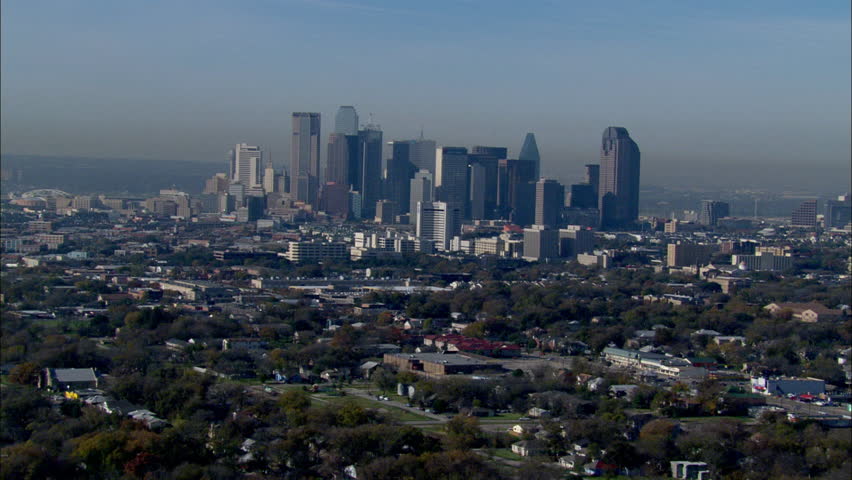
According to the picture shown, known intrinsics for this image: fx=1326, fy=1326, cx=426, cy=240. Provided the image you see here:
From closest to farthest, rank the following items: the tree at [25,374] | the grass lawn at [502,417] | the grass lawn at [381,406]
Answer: the grass lawn at [381,406], the grass lawn at [502,417], the tree at [25,374]

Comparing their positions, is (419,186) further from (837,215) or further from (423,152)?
(837,215)

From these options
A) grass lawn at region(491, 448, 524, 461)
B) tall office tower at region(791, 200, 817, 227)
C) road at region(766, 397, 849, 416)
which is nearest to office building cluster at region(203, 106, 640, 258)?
tall office tower at region(791, 200, 817, 227)

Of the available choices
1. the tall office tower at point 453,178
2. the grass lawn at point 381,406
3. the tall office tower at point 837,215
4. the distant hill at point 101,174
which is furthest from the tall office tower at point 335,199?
the grass lawn at point 381,406

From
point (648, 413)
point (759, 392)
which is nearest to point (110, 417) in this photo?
point (648, 413)

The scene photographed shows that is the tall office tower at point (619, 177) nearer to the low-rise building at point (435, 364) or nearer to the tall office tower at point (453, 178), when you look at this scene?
the tall office tower at point (453, 178)

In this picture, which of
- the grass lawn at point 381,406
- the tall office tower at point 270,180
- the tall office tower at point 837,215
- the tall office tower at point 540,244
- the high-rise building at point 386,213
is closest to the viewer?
the grass lawn at point 381,406

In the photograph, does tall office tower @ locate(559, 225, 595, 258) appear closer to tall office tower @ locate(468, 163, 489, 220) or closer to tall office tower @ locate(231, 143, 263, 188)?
tall office tower @ locate(468, 163, 489, 220)

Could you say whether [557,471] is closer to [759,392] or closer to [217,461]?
[217,461]
